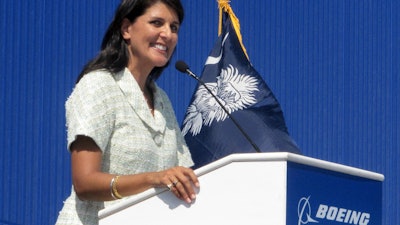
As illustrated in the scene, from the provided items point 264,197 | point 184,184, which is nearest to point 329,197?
point 264,197

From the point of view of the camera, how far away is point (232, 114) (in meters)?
4.09

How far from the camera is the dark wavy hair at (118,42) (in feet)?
7.86

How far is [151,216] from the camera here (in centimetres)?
202

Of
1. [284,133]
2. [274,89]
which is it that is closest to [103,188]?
[284,133]

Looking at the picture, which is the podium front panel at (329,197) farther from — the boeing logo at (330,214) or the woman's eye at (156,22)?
the woman's eye at (156,22)

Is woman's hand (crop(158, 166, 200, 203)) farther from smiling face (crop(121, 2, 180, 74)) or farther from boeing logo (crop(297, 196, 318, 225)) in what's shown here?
smiling face (crop(121, 2, 180, 74))

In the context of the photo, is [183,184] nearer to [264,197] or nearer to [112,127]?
[264,197]

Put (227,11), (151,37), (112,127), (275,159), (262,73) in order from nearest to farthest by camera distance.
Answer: (275,159) → (112,127) → (151,37) → (227,11) → (262,73)

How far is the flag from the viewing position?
3.90 metres

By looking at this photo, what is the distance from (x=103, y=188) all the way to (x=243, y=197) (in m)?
0.39

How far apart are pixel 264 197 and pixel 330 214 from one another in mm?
188

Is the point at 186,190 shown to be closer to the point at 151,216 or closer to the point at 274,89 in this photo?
the point at 151,216

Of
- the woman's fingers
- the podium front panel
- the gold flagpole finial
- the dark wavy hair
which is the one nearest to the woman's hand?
the woman's fingers

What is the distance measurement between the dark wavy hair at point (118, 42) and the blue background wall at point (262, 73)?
206 cm
